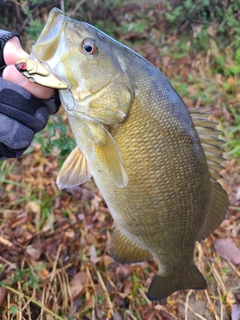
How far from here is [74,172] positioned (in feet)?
4.96

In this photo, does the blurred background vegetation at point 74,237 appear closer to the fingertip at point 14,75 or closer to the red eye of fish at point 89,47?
the fingertip at point 14,75

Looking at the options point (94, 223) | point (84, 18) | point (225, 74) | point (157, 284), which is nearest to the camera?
point (157, 284)

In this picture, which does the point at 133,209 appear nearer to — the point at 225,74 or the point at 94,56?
the point at 94,56

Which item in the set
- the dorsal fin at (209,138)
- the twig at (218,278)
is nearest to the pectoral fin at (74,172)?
the dorsal fin at (209,138)

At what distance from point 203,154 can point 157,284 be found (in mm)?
885

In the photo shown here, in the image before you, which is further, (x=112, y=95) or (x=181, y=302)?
(x=181, y=302)

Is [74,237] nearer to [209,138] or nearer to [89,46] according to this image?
[209,138]

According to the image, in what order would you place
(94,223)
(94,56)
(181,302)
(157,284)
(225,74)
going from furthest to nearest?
(225,74)
(94,223)
(181,302)
(157,284)
(94,56)

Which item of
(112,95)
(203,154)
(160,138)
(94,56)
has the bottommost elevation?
(203,154)

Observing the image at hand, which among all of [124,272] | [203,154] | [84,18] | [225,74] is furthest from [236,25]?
[124,272]

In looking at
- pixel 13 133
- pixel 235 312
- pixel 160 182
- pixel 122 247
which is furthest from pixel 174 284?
pixel 13 133

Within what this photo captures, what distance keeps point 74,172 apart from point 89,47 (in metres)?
0.60

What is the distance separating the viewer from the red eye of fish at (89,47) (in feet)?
4.24

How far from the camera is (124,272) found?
7.78ft
